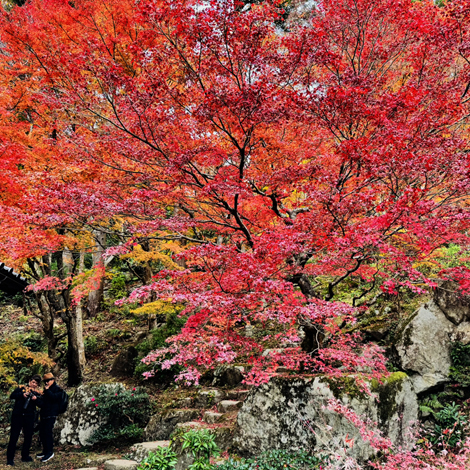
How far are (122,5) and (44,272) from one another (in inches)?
325

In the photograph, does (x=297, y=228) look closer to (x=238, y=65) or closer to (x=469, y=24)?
(x=238, y=65)

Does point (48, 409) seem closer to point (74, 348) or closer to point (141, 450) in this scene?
point (141, 450)

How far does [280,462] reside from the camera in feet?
14.9

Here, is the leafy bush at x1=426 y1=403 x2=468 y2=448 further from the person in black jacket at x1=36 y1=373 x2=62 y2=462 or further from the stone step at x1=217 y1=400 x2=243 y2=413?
the person in black jacket at x1=36 y1=373 x2=62 y2=462

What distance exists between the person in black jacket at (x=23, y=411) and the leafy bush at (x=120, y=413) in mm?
1506

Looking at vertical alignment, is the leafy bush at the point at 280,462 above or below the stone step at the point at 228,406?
below

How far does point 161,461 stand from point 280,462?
1.98m

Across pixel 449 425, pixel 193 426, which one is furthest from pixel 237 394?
pixel 449 425

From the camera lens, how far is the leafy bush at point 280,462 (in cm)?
443

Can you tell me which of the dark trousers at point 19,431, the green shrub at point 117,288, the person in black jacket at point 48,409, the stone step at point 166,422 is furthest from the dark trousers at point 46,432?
the green shrub at point 117,288

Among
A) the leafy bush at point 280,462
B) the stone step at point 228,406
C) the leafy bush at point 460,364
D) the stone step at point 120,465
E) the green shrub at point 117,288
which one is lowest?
the stone step at point 120,465

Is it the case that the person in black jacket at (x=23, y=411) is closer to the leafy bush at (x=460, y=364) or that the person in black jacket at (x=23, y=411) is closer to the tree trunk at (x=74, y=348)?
the tree trunk at (x=74, y=348)

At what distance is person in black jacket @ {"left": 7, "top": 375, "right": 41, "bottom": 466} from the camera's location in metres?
5.64

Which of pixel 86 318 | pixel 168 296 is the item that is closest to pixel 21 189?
pixel 168 296
